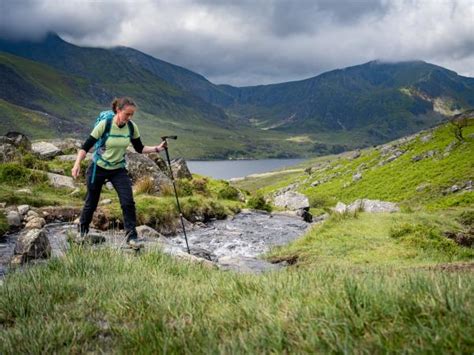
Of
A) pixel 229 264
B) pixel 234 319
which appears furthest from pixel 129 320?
pixel 229 264

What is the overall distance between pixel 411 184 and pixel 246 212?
1453 inches

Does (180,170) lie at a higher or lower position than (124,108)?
lower

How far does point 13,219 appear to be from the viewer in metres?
18.5

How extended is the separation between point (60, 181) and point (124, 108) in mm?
16778

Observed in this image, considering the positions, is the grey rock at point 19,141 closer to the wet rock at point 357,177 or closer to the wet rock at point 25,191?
the wet rock at point 25,191

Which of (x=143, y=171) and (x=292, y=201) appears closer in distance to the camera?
(x=143, y=171)

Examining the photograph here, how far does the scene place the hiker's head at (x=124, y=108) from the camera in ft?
37.9

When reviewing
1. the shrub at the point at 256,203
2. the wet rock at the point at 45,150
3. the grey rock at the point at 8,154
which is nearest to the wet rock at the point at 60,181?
the grey rock at the point at 8,154

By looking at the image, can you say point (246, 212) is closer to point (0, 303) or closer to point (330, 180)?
point (0, 303)

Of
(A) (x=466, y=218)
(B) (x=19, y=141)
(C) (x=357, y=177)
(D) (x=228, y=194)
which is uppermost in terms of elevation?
(B) (x=19, y=141)

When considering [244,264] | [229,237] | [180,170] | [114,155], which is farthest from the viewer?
[180,170]

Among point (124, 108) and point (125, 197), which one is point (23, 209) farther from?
point (124, 108)

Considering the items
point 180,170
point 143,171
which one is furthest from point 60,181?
point 180,170

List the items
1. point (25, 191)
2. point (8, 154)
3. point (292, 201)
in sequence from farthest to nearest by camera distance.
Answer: point (292, 201)
point (8, 154)
point (25, 191)
